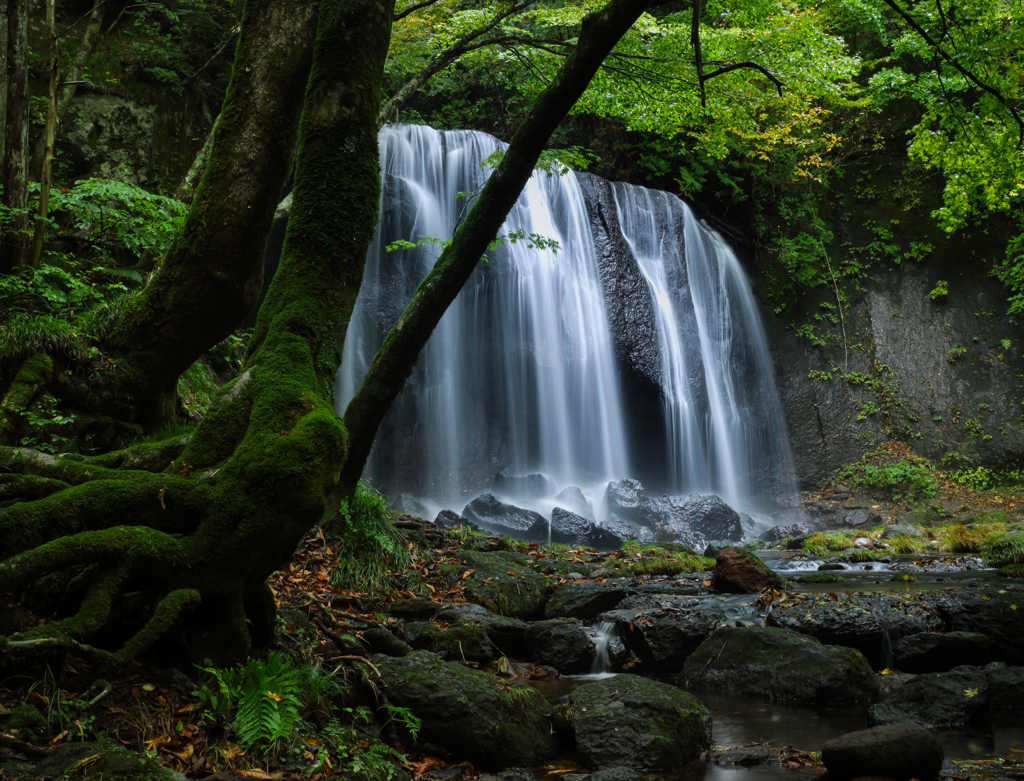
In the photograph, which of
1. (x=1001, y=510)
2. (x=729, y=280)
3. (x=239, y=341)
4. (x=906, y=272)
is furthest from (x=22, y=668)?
(x=906, y=272)

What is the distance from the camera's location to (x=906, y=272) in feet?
63.6

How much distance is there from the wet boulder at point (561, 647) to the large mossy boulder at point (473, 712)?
1.56 m

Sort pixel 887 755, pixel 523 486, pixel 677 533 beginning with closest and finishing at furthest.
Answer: pixel 887 755 → pixel 677 533 → pixel 523 486

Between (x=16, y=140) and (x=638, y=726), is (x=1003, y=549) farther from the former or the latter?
(x=16, y=140)

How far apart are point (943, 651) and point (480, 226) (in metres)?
5.03

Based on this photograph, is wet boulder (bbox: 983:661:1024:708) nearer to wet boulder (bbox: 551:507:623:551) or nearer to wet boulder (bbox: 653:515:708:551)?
wet boulder (bbox: 551:507:623:551)

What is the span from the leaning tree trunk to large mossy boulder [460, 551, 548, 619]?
126 inches

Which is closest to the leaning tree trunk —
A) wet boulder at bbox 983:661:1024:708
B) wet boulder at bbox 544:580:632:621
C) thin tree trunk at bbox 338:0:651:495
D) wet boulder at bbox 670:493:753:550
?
thin tree trunk at bbox 338:0:651:495

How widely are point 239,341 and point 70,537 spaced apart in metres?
6.44

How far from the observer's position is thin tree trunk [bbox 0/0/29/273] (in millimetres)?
6203

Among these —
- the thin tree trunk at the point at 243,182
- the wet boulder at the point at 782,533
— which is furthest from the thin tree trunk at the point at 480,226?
the wet boulder at the point at 782,533

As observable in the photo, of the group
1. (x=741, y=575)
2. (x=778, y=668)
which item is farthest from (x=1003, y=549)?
(x=778, y=668)

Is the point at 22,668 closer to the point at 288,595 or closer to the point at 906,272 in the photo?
the point at 288,595

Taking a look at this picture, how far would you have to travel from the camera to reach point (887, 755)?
318 centimetres
